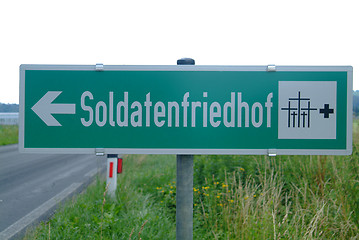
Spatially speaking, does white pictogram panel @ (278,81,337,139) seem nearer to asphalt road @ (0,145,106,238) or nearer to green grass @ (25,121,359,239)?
green grass @ (25,121,359,239)

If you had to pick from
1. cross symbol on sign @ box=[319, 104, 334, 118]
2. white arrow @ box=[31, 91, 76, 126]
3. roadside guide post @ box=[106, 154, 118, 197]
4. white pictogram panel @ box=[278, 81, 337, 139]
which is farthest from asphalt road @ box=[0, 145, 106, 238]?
cross symbol on sign @ box=[319, 104, 334, 118]

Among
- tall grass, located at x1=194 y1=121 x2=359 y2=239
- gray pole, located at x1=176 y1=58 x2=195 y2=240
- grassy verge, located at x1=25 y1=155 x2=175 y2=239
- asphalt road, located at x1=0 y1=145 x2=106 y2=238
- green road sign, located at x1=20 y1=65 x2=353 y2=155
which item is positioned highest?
green road sign, located at x1=20 y1=65 x2=353 y2=155

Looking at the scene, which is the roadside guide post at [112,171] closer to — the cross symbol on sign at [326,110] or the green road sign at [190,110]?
the green road sign at [190,110]

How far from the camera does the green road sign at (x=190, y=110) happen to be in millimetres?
1393

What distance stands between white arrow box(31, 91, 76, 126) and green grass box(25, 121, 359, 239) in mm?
815

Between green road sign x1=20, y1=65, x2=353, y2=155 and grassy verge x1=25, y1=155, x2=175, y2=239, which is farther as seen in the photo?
grassy verge x1=25, y1=155, x2=175, y2=239

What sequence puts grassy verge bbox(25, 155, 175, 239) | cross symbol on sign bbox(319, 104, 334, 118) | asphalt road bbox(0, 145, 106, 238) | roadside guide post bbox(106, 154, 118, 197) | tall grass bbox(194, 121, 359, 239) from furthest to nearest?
asphalt road bbox(0, 145, 106, 238) < roadside guide post bbox(106, 154, 118, 197) < grassy verge bbox(25, 155, 175, 239) < tall grass bbox(194, 121, 359, 239) < cross symbol on sign bbox(319, 104, 334, 118)

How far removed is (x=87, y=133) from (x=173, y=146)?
43cm

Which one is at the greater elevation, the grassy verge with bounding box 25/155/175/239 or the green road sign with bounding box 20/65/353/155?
the green road sign with bounding box 20/65/353/155

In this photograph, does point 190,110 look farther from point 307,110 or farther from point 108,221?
point 108,221

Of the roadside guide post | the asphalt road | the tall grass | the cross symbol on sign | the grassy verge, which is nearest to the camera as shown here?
the cross symbol on sign

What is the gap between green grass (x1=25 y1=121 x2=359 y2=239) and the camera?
102 inches

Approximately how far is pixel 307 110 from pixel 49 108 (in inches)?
49.8

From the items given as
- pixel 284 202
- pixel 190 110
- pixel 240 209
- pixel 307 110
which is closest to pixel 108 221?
pixel 240 209
